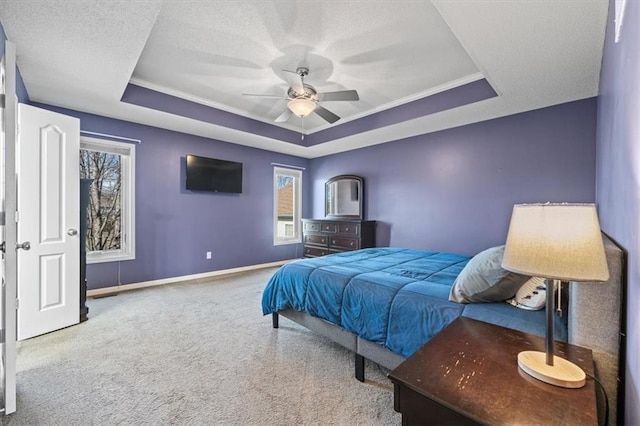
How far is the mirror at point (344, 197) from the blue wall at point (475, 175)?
16 centimetres

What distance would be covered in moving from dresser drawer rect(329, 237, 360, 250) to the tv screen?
1.96 meters

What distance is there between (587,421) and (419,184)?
12.9 ft

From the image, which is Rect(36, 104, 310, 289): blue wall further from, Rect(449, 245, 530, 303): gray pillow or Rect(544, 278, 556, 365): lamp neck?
Rect(544, 278, 556, 365): lamp neck

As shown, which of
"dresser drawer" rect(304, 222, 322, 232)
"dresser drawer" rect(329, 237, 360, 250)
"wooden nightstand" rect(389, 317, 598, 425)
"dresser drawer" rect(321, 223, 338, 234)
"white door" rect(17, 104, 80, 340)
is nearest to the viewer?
"wooden nightstand" rect(389, 317, 598, 425)

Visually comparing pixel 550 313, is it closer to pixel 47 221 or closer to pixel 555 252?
pixel 555 252

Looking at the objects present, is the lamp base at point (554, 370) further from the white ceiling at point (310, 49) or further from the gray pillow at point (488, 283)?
A: the white ceiling at point (310, 49)

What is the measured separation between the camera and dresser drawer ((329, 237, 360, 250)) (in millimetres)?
4785

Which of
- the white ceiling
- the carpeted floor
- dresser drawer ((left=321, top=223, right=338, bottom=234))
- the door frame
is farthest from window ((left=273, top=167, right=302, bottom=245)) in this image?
the door frame

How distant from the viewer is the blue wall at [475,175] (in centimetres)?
313

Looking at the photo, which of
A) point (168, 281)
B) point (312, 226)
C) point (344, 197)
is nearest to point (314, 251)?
point (312, 226)

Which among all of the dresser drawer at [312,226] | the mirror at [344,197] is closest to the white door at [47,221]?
the dresser drawer at [312,226]

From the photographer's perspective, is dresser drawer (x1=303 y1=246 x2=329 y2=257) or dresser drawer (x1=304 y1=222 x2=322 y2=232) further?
dresser drawer (x1=304 y1=222 x2=322 y2=232)

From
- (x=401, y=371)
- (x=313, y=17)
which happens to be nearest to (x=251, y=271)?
(x=313, y=17)

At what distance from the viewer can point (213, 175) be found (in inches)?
187
